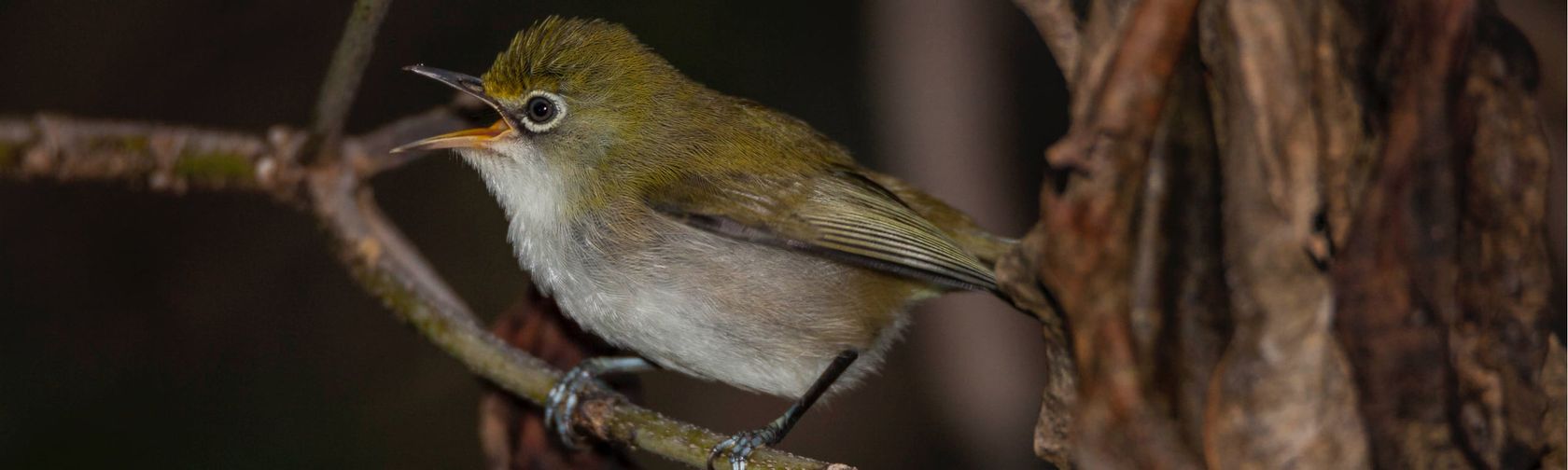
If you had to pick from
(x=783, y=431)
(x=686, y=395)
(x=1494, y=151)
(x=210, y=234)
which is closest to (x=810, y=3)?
(x=686, y=395)

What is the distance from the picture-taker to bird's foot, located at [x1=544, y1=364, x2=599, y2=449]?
10.6 feet

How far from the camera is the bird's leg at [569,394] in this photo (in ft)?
10.6

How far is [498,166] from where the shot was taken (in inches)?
131

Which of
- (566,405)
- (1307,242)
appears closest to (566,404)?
(566,405)

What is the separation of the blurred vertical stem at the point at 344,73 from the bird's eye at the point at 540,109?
1.31 ft

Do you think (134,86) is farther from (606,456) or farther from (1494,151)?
(1494,151)

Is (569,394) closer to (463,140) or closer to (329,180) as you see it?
(463,140)

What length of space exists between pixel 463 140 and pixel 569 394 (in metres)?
0.67

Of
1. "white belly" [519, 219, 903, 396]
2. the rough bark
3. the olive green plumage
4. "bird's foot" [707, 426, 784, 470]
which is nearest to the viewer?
the rough bark

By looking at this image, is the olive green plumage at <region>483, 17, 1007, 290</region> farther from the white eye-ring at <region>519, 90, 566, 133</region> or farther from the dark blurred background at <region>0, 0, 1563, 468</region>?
the dark blurred background at <region>0, 0, 1563, 468</region>

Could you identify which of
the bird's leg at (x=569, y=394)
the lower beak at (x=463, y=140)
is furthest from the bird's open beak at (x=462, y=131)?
the bird's leg at (x=569, y=394)

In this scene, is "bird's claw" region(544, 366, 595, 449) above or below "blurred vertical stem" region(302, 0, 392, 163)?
below

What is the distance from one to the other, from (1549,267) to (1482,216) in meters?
0.15

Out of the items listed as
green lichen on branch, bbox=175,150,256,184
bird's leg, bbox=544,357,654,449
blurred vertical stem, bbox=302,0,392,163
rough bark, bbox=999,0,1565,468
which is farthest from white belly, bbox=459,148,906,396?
rough bark, bbox=999,0,1565,468
